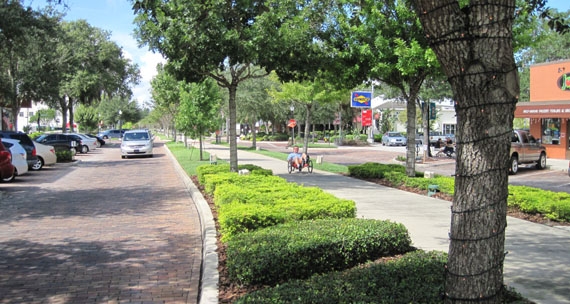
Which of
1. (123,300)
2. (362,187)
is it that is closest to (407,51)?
(362,187)

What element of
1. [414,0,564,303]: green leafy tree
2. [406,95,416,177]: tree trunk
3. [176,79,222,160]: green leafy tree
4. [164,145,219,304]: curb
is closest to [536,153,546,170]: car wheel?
[406,95,416,177]: tree trunk

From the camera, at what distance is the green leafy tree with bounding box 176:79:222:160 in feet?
74.7

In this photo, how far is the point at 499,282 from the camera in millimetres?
2869

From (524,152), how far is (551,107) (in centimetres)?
756

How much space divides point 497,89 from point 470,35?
0.34 meters

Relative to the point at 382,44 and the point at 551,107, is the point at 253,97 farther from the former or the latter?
the point at 382,44

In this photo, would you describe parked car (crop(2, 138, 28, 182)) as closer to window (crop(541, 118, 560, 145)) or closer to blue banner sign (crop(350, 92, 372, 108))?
blue banner sign (crop(350, 92, 372, 108))

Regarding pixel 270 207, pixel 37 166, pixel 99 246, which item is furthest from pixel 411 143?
pixel 37 166

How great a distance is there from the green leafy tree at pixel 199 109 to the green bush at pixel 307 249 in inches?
685

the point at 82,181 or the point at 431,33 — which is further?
the point at 82,181

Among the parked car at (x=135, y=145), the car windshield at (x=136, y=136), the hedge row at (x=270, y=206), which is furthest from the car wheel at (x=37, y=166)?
the hedge row at (x=270, y=206)

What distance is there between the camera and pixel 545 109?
26312mm

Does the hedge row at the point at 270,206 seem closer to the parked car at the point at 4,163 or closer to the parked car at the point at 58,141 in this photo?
the parked car at the point at 4,163

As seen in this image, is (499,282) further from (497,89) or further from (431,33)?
(431,33)
